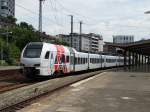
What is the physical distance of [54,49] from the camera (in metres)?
30.6

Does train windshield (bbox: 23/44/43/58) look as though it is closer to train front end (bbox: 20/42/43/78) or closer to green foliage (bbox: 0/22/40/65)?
train front end (bbox: 20/42/43/78)

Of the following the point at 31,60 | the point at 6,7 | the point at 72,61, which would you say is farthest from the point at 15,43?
the point at 31,60

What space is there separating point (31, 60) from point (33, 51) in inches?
31.6

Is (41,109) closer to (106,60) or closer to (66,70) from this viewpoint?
(66,70)

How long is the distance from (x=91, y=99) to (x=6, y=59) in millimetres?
78155

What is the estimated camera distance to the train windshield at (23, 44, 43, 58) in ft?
92.7

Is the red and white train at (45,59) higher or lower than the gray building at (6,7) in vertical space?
lower

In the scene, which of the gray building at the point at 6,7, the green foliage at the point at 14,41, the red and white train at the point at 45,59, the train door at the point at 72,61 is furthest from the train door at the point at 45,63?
the gray building at the point at 6,7

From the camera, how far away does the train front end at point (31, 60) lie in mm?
27797

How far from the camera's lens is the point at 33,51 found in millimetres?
28500

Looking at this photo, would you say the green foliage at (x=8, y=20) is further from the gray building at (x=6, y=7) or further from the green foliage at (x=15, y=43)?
the green foliage at (x=15, y=43)

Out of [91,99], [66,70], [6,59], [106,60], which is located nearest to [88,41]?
[6,59]

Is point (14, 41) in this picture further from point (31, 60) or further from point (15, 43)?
point (31, 60)

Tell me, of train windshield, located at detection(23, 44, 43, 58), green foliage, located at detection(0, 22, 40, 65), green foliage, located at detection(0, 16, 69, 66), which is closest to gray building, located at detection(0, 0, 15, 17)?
green foliage, located at detection(0, 16, 69, 66)
